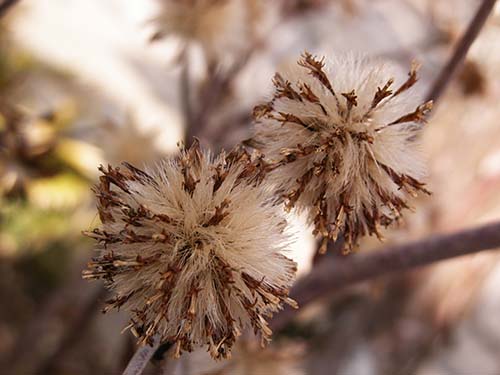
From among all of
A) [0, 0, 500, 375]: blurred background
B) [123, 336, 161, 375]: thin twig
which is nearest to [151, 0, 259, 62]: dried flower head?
[0, 0, 500, 375]: blurred background

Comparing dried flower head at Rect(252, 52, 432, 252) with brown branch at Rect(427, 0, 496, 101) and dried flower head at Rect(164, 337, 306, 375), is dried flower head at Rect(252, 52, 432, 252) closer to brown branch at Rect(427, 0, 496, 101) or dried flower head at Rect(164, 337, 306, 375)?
brown branch at Rect(427, 0, 496, 101)

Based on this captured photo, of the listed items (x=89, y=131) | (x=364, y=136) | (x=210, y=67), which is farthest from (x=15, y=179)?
(x=364, y=136)

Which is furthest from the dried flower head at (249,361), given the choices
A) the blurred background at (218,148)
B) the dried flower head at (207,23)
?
the dried flower head at (207,23)

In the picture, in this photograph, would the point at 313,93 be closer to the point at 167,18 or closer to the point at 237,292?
the point at 237,292

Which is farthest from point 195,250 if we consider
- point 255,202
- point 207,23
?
point 207,23

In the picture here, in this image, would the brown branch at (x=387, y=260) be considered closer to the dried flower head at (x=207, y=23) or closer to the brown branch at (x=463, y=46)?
the brown branch at (x=463, y=46)

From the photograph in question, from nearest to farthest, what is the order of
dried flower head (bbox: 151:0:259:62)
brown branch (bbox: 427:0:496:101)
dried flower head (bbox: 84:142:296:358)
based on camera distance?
dried flower head (bbox: 84:142:296:358), brown branch (bbox: 427:0:496:101), dried flower head (bbox: 151:0:259:62)
